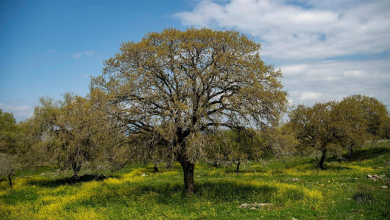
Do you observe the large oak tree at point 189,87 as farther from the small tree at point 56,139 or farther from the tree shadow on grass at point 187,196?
the small tree at point 56,139

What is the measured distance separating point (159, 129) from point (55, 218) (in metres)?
8.25

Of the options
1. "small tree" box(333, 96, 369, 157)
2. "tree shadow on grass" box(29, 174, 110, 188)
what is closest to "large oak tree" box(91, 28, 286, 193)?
"tree shadow on grass" box(29, 174, 110, 188)

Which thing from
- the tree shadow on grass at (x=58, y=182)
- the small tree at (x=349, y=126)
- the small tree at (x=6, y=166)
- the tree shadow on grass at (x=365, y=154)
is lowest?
the tree shadow on grass at (x=58, y=182)

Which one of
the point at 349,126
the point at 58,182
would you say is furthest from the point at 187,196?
the point at 349,126

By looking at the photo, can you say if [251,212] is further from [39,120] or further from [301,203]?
[39,120]

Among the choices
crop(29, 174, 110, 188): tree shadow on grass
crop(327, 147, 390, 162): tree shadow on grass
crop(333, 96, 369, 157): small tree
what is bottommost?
crop(29, 174, 110, 188): tree shadow on grass

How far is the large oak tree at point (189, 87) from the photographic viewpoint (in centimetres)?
1564

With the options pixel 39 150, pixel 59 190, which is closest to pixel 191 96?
pixel 59 190

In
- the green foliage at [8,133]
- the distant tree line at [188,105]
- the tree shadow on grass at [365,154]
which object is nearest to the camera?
the distant tree line at [188,105]

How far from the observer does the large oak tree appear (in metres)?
15.6

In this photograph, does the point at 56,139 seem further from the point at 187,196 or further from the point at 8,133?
the point at 8,133

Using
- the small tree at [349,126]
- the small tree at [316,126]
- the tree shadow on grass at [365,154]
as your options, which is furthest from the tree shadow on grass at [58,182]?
the tree shadow on grass at [365,154]

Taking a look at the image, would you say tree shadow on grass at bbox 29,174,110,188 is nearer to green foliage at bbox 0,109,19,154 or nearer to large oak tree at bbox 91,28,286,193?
green foliage at bbox 0,109,19,154

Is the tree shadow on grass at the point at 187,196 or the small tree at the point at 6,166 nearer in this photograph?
the tree shadow on grass at the point at 187,196
